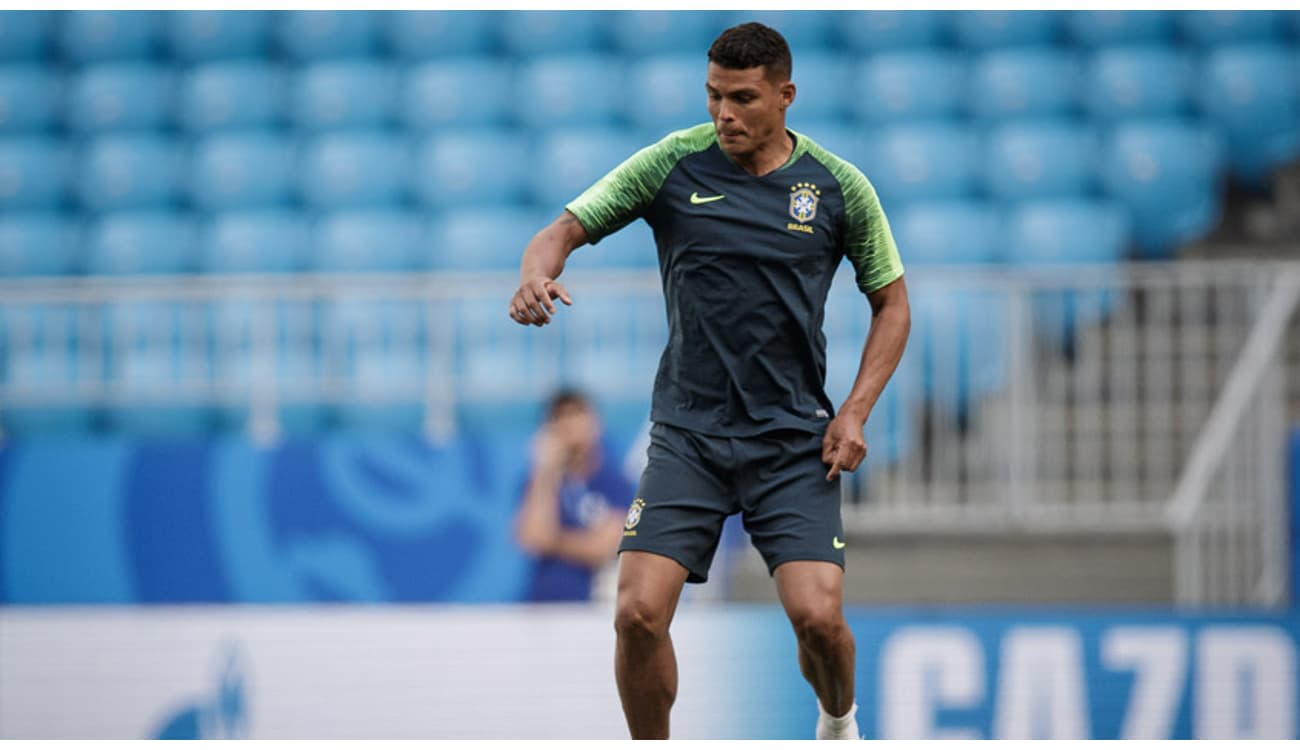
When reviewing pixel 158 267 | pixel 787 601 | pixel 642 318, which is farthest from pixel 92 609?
pixel 787 601

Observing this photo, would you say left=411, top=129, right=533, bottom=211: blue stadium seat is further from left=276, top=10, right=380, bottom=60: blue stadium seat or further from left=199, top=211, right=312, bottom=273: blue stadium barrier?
left=276, top=10, right=380, bottom=60: blue stadium seat

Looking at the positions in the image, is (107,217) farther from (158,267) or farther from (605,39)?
(605,39)

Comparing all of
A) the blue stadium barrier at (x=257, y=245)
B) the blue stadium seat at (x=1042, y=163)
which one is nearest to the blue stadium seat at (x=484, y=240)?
the blue stadium barrier at (x=257, y=245)

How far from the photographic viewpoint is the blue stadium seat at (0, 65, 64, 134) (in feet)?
36.1

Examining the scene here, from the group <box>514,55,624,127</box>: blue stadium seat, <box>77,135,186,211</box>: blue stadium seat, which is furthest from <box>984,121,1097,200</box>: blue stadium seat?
<box>77,135,186,211</box>: blue stadium seat

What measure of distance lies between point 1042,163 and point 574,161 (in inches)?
113

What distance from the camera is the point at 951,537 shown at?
24.2 feet

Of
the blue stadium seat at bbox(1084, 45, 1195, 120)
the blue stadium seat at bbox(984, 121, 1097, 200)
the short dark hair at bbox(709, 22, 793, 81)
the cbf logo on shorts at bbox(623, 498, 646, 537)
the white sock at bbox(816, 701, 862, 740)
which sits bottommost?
the white sock at bbox(816, 701, 862, 740)

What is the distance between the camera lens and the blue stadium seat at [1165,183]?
947cm

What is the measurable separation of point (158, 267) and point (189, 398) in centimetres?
264

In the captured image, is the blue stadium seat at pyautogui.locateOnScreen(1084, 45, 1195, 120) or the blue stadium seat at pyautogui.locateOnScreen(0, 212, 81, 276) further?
the blue stadium seat at pyautogui.locateOnScreen(0, 212, 81, 276)

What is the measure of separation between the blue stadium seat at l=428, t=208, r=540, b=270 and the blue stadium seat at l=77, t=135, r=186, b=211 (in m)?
1.99

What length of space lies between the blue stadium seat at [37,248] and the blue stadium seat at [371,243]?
1.66 metres

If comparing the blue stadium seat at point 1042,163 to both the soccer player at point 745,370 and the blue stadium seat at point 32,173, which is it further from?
the blue stadium seat at point 32,173
